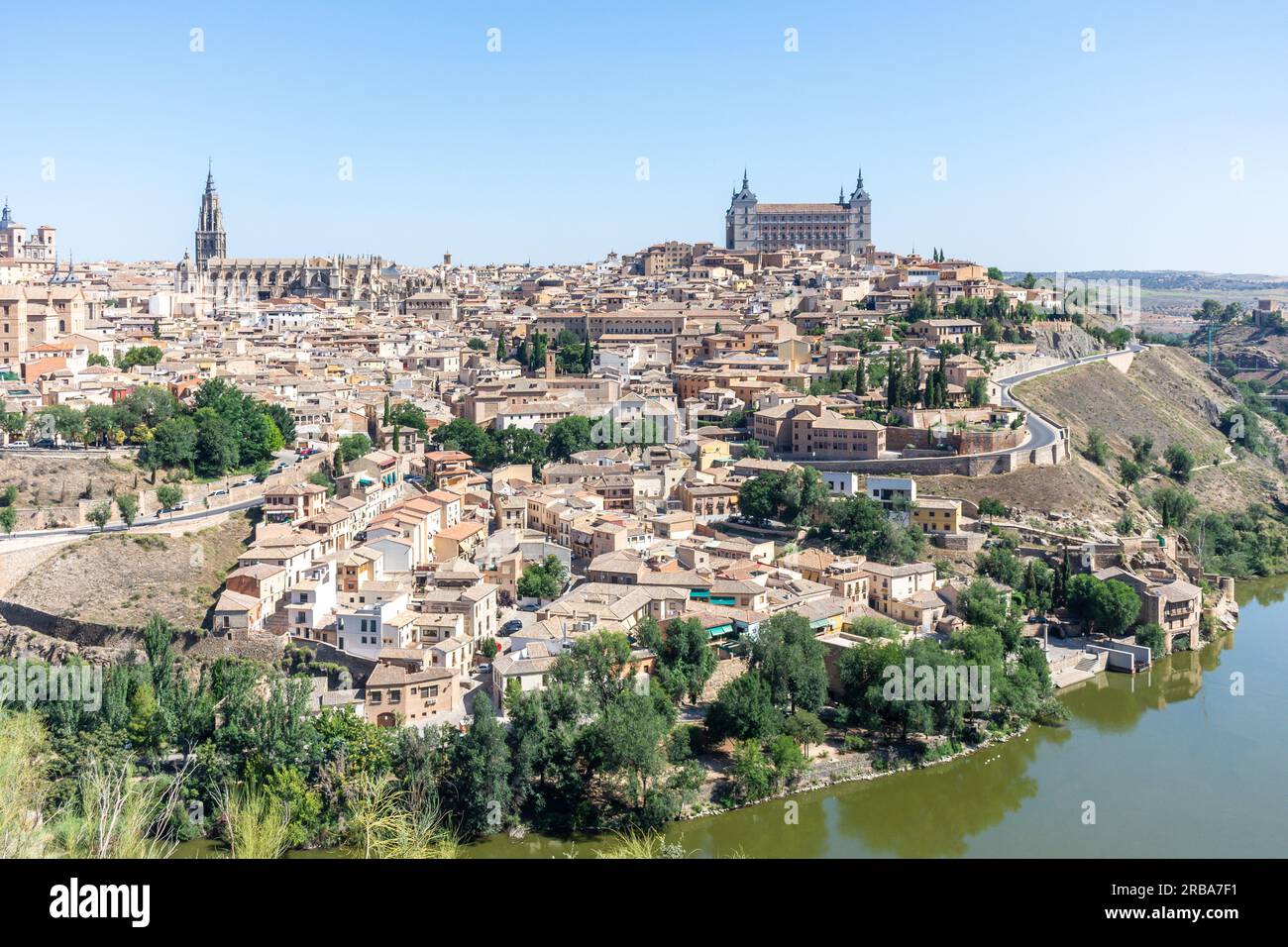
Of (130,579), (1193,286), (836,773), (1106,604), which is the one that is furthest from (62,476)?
(1193,286)

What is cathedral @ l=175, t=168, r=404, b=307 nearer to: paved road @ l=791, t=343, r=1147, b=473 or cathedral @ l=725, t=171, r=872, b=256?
cathedral @ l=725, t=171, r=872, b=256

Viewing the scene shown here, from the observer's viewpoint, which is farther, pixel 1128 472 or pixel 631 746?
pixel 1128 472

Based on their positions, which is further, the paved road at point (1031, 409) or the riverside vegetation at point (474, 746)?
the paved road at point (1031, 409)

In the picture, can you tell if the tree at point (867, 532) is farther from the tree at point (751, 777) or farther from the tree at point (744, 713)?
the tree at point (751, 777)

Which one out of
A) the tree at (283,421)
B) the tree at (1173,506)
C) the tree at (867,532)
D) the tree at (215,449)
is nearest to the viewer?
the tree at (867,532)

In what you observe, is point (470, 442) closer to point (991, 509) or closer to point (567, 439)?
point (567, 439)

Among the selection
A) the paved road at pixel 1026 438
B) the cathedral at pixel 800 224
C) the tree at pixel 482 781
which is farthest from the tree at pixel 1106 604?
the cathedral at pixel 800 224

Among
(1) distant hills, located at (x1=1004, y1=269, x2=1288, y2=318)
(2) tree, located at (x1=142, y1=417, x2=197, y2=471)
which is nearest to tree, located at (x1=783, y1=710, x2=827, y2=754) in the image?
(2) tree, located at (x1=142, y1=417, x2=197, y2=471)
